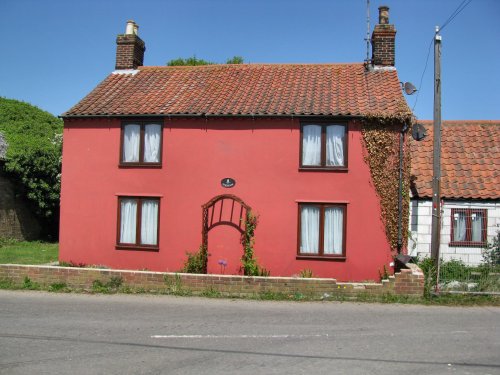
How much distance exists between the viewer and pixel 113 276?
1190 cm

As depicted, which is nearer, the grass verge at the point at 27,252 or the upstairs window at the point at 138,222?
the upstairs window at the point at 138,222

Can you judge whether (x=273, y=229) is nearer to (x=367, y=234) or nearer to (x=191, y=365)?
(x=367, y=234)

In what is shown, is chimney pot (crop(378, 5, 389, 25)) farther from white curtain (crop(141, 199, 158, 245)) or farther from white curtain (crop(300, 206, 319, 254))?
white curtain (crop(141, 199, 158, 245))

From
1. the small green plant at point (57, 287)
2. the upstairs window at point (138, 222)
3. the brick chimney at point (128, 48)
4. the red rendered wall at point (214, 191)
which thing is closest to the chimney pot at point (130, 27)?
the brick chimney at point (128, 48)

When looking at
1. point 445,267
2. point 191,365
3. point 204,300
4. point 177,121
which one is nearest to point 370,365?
point 191,365

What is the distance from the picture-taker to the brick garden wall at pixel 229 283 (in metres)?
11.2

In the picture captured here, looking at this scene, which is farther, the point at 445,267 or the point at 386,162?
the point at 386,162

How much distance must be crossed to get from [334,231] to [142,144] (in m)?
6.71

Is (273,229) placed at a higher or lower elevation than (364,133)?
lower

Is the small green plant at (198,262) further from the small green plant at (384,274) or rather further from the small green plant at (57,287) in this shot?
the small green plant at (384,274)

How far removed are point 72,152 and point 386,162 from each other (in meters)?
10.2

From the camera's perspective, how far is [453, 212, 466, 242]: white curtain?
581 inches

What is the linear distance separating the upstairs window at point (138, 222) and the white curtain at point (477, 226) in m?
9.90

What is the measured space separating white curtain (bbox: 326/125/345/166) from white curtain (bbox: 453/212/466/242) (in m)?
4.03
